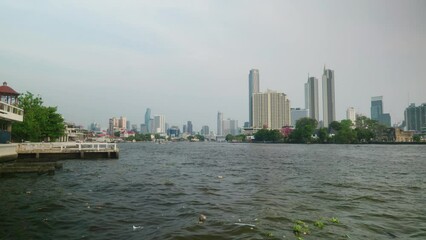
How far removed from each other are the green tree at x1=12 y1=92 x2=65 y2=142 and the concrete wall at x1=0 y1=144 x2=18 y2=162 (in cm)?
2065

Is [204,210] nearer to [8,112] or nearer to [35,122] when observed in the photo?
[8,112]

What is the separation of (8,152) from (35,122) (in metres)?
28.3

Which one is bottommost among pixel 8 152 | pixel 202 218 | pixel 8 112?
pixel 202 218

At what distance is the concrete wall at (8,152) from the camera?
3912 centimetres

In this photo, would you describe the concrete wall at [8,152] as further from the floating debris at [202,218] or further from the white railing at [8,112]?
the floating debris at [202,218]

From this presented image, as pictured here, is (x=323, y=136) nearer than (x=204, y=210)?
No

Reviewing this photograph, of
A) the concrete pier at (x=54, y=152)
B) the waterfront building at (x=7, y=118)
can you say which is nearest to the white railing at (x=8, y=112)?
the waterfront building at (x=7, y=118)

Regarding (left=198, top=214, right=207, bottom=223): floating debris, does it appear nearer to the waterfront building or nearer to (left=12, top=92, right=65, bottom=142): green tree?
the waterfront building

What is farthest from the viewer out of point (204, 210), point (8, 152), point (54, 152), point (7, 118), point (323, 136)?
point (323, 136)

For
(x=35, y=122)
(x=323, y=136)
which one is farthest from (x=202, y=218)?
(x=323, y=136)

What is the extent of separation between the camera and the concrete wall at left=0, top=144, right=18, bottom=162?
Answer: 39119 millimetres

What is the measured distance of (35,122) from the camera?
222ft

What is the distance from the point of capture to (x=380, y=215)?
14.9 m

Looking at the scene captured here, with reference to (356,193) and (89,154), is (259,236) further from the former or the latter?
(89,154)
